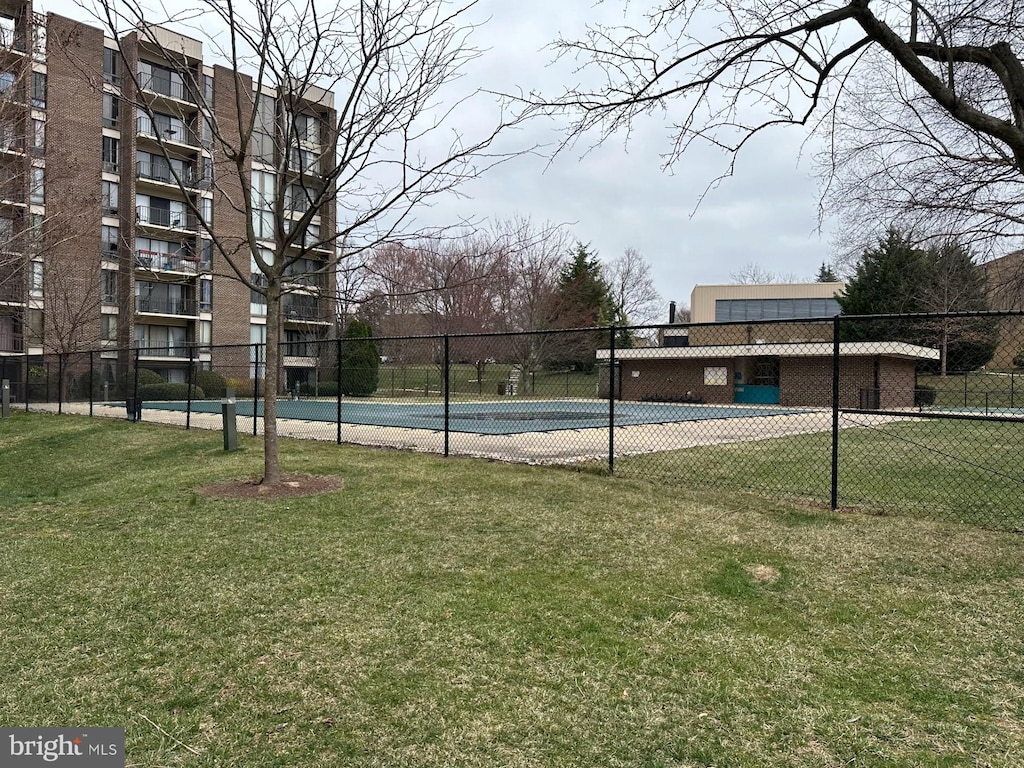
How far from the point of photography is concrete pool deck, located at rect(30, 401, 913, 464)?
10633mm

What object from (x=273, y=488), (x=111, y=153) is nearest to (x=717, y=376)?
(x=273, y=488)

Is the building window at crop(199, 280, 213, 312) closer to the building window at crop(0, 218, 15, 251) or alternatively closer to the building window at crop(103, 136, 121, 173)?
the building window at crop(103, 136, 121, 173)

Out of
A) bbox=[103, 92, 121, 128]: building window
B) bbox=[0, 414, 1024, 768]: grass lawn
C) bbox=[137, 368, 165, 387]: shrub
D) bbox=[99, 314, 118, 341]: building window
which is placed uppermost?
Result: bbox=[103, 92, 121, 128]: building window

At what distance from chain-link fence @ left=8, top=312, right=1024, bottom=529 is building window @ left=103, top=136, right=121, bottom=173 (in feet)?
32.6

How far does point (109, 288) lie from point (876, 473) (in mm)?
34805

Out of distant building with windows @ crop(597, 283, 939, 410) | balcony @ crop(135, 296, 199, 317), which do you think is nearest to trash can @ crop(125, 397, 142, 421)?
distant building with windows @ crop(597, 283, 939, 410)

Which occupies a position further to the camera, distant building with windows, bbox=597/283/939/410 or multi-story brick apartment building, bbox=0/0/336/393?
distant building with windows, bbox=597/283/939/410

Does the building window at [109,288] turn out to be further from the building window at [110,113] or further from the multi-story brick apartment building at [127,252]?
the building window at [110,113]

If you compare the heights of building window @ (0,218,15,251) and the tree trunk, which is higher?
building window @ (0,218,15,251)

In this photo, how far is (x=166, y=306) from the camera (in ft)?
118

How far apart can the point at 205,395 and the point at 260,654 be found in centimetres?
3030

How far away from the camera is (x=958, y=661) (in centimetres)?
309

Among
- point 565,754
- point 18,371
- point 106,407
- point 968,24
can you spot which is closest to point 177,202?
point 18,371

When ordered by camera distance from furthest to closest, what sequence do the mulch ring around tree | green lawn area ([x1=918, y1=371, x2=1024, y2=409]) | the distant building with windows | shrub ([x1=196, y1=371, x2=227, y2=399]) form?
shrub ([x1=196, y1=371, x2=227, y2=399]), the distant building with windows, green lawn area ([x1=918, y1=371, x2=1024, y2=409]), the mulch ring around tree
